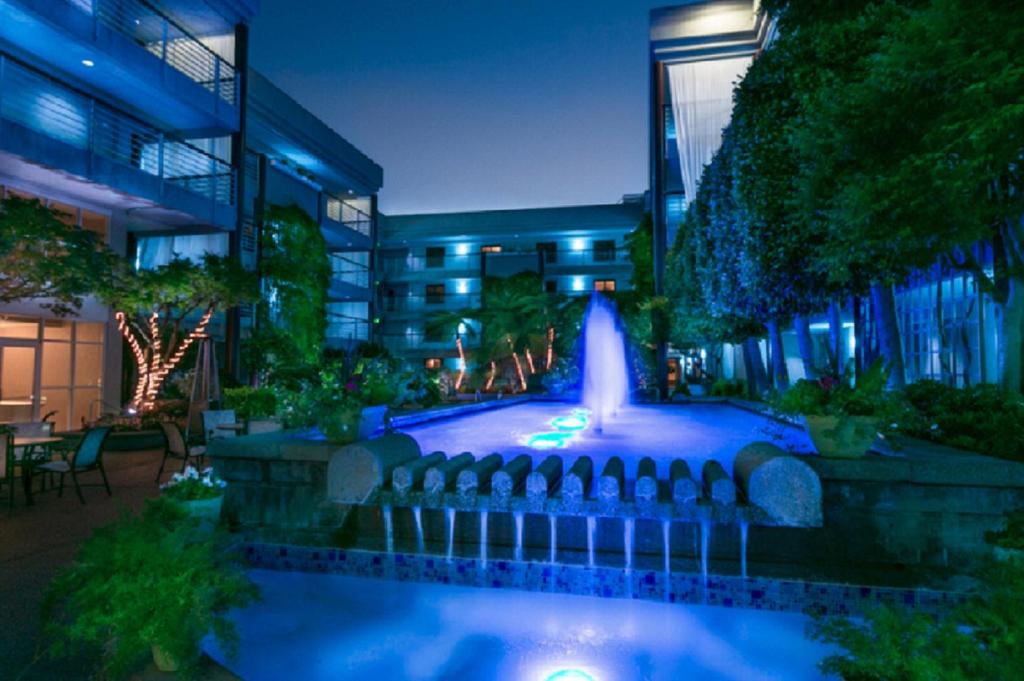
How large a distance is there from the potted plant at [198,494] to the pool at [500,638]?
76cm

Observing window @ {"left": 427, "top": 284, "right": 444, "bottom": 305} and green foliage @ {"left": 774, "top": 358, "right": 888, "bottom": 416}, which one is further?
window @ {"left": 427, "top": 284, "right": 444, "bottom": 305}

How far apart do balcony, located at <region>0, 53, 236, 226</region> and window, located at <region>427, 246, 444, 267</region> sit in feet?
73.6

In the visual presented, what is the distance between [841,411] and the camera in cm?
453

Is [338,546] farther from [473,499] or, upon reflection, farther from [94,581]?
[94,581]

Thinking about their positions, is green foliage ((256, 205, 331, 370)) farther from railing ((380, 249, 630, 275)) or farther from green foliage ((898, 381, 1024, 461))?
green foliage ((898, 381, 1024, 461))

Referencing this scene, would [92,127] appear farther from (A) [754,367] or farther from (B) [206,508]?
(A) [754,367]

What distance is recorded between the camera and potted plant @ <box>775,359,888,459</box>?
4.39 m

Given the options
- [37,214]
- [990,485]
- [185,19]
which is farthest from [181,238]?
[990,485]

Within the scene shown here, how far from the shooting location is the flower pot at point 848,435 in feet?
14.4

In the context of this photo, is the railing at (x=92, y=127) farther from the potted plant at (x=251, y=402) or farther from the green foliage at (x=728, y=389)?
the green foliage at (x=728, y=389)

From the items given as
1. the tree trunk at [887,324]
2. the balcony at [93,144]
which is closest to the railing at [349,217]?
the balcony at [93,144]

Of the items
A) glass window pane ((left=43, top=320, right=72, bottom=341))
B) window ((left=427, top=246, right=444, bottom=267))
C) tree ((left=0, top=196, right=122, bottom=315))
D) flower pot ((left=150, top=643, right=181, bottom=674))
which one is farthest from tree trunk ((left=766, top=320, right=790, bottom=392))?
window ((left=427, top=246, right=444, bottom=267))

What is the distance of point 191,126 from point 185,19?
10.7ft

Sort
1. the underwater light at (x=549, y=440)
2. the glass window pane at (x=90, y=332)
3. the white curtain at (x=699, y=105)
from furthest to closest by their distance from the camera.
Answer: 1. the white curtain at (x=699, y=105)
2. the glass window pane at (x=90, y=332)
3. the underwater light at (x=549, y=440)
